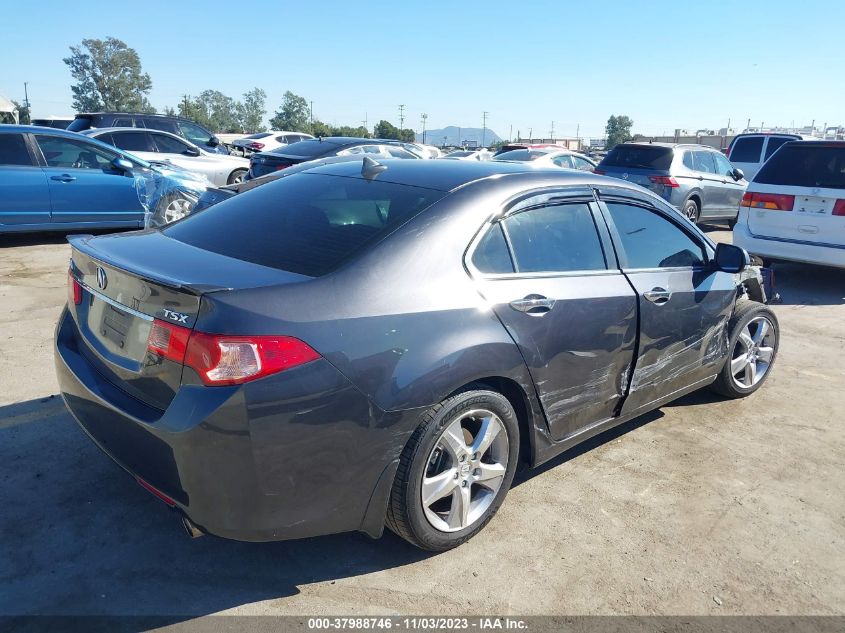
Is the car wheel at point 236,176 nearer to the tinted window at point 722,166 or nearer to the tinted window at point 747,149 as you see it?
the tinted window at point 722,166

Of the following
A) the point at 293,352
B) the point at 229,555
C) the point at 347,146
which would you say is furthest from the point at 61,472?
the point at 347,146

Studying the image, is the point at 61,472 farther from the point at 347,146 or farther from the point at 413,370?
the point at 347,146

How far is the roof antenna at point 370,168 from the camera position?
3.44 metres

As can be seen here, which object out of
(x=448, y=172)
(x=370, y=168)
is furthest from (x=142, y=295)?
(x=448, y=172)

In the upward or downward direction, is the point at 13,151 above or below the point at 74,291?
above

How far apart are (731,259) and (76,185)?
8229 millimetres

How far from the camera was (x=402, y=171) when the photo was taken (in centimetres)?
348

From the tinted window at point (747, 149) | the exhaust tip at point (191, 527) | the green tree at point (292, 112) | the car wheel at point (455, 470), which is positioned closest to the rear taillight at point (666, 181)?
the tinted window at point (747, 149)

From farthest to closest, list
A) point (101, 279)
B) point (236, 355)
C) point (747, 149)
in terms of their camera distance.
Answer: point (747, 149)
point (101, 279)
point (236, 355)

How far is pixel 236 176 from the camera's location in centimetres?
1285

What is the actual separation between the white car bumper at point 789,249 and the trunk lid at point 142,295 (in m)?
7.44

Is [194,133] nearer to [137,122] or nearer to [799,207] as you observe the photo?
[137,122]

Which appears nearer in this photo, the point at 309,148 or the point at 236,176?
the point at 309,148

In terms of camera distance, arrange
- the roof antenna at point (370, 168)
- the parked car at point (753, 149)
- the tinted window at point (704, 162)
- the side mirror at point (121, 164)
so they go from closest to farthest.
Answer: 1. the roof antenna at point (370, 168)
2. the side mirror at point (121, 164)
3. the tinted window at point (704, 162)
4. the parked car at point (753, 149)
